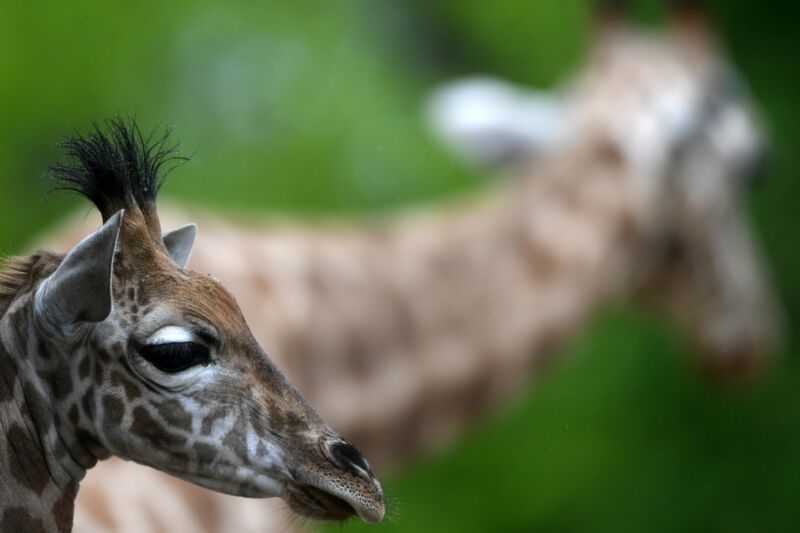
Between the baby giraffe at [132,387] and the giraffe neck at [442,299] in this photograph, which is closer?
the baby giraffe at [132,387]

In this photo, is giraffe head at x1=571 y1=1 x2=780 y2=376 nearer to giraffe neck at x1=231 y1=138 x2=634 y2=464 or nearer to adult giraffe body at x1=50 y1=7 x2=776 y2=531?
adult giraffe body at x1=50 y1=7 x2=776 y2=531

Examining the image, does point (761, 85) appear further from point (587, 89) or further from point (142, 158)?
point (142, 158)

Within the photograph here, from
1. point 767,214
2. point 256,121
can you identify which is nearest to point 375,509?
point 256,121

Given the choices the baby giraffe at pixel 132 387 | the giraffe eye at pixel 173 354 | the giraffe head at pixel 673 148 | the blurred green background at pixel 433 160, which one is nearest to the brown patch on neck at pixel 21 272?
the baby giraffe at pixel 132 387

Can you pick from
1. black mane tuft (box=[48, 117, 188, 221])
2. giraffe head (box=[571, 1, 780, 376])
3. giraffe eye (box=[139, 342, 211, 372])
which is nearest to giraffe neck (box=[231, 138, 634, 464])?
giraffe head (box=[571, 1, 780, 376])

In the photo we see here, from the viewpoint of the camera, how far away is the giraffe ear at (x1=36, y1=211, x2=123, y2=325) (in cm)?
154

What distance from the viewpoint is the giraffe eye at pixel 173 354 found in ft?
5.16

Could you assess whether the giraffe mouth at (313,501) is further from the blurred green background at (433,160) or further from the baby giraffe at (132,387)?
the blurred green background at (433,160)

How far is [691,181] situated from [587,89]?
15.0 inches

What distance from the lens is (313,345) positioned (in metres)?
3.16

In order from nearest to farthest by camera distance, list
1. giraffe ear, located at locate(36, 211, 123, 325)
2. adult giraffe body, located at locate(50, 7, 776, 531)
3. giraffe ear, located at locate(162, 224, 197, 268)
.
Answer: giraffe ear, located at locate(36, 211, 123, 325) < giraffe ear, located at locate(162, 224, 197, 268) < adult giraffe body, located at locate(50, 7, 776, 531)

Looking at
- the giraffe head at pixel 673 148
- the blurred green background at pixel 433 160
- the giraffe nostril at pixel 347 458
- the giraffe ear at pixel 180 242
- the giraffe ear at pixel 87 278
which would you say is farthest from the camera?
the blurred green background at pixel 433 160

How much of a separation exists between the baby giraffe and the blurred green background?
11.2 feet

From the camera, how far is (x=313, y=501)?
165 cm
